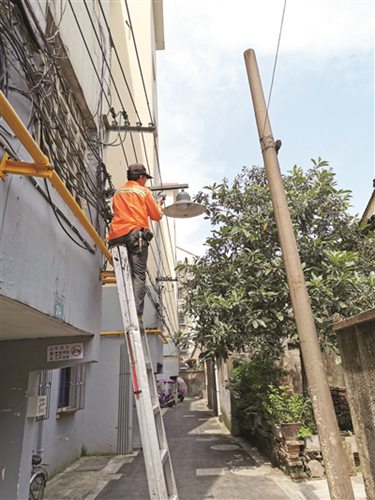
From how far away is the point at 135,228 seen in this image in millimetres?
4020

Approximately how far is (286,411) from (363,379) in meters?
4.56

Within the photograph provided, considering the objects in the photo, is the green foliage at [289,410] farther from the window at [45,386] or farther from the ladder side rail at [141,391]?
the ladder side rail at [141,391]

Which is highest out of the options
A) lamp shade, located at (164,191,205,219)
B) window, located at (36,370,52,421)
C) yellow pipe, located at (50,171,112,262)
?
lamp shade, located at (164,191,205,219)

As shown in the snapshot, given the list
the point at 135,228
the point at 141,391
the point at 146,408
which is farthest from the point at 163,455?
the point at 135,228

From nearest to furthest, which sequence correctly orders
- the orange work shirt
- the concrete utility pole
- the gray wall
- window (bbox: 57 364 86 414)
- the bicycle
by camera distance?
the gray wall < the concrete utility pole < the orange work shirt < the bicycle < window (bbox: 57 364 86 414)

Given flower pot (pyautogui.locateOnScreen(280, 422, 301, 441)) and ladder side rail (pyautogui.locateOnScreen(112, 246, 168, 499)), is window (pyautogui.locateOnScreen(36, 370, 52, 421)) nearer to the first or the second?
flower pot (pyautogui.locateOnScreen(280, 422, 301, 441))

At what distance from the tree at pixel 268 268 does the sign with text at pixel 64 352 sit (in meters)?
3.10

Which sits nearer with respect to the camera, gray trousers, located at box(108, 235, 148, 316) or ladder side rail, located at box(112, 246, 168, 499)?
ladder side rail, located at box(112, 246, 168, 499)

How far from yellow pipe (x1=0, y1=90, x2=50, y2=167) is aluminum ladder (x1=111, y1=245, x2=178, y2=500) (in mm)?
1457

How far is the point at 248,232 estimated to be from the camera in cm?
782

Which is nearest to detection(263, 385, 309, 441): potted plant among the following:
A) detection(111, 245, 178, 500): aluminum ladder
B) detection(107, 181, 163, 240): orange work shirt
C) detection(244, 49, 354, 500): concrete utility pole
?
detection(244, 49, 354, 500): concrete utility pole

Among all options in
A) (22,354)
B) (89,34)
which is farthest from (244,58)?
(22,354)

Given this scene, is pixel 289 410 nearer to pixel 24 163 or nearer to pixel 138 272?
pixel 138 272

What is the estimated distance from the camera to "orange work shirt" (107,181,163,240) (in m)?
4.05
